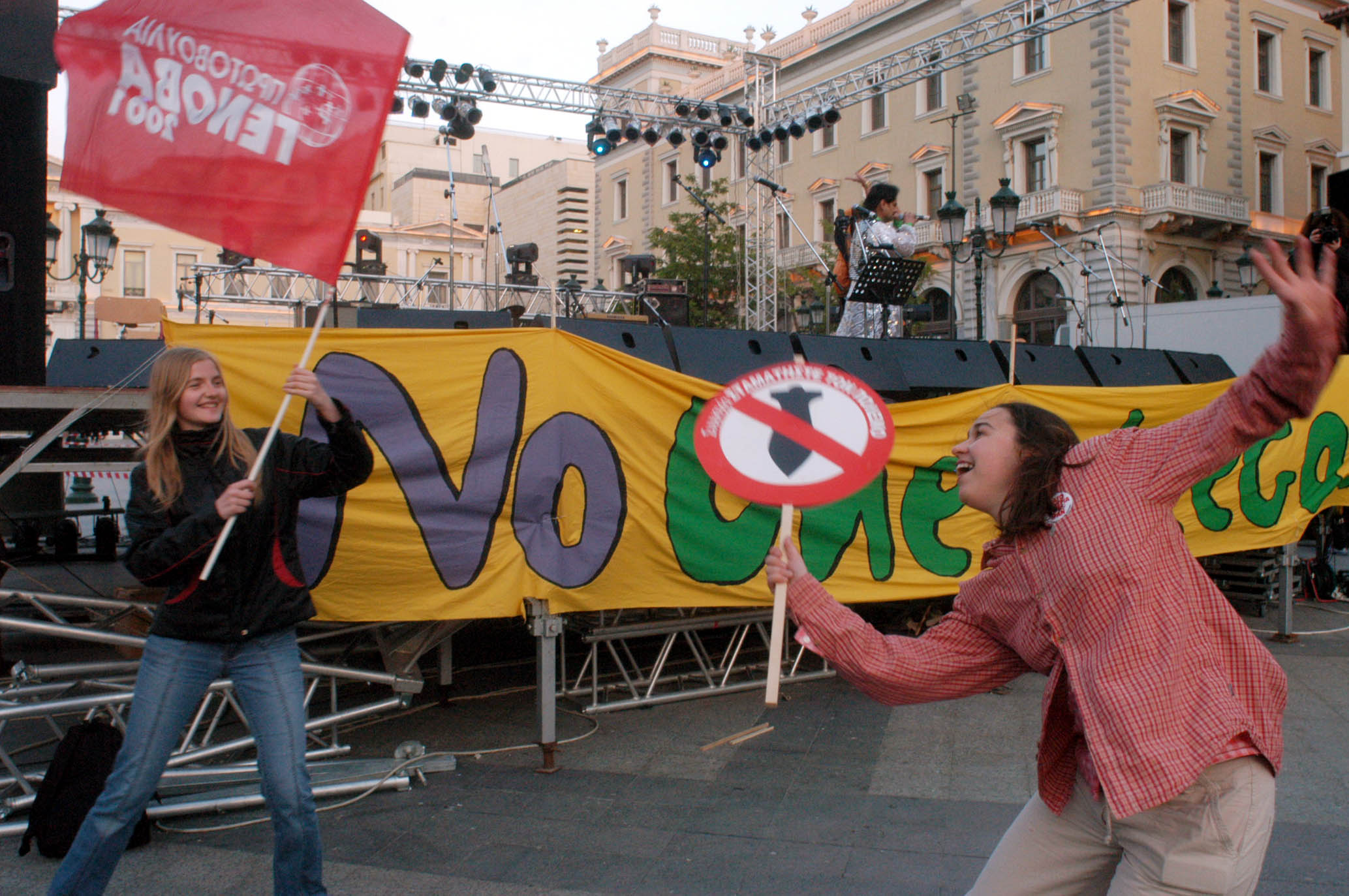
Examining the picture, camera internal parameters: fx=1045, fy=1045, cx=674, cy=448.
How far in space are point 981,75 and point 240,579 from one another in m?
37.8

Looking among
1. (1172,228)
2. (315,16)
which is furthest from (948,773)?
(1172,228)

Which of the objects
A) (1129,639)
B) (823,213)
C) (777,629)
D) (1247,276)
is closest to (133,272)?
(823,213)

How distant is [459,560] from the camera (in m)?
5.53

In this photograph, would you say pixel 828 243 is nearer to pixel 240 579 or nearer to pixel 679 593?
pixel 679 593

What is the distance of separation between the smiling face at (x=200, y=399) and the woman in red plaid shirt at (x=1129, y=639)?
2.21 meters

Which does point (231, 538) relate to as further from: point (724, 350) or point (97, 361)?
point (97, 361)

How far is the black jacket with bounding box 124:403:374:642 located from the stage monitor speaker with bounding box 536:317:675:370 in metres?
3.28

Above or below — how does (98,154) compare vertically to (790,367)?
above

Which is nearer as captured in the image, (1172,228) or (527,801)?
(527,801)

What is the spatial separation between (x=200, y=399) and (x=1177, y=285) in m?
36.1

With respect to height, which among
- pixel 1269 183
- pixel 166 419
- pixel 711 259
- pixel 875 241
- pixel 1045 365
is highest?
pixel 1269 183

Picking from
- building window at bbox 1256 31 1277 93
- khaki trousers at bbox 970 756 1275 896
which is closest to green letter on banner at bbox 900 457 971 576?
khaki trousers at bbox 970 756 1275 896

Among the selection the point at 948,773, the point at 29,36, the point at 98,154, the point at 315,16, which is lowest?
the point at 948,773

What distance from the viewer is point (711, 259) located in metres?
38.1
